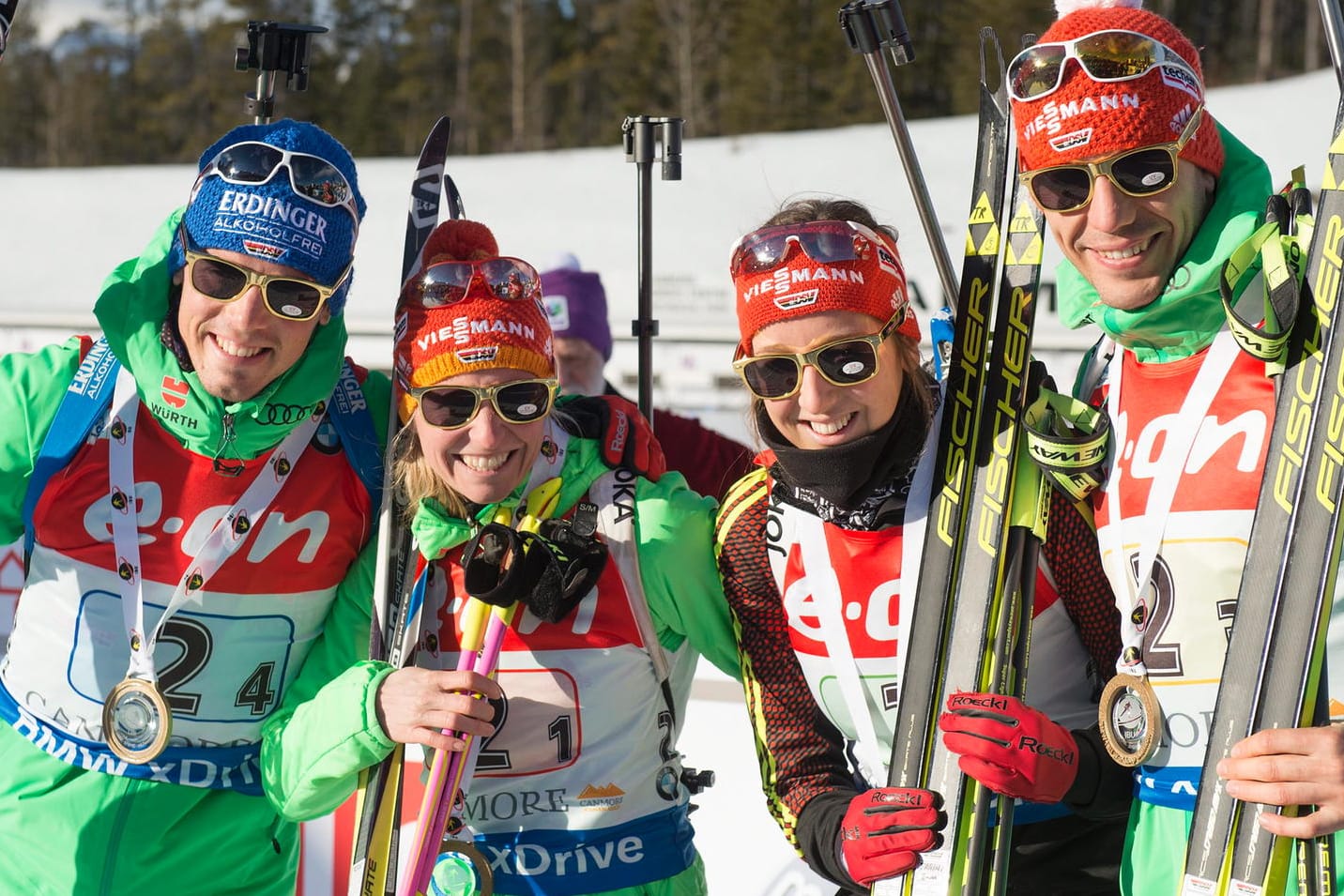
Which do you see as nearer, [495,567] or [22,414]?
[495,567]

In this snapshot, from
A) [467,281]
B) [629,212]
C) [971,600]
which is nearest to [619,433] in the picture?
[467,281]

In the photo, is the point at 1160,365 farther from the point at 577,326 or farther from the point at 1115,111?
the point at 577,326

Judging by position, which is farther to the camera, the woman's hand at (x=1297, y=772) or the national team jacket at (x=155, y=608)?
the national team jacket at (x=155, y=608)

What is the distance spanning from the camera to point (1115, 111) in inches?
82.7

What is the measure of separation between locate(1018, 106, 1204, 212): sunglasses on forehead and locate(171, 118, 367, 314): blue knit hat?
1.27 metres

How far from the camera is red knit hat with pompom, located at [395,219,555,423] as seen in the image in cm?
249

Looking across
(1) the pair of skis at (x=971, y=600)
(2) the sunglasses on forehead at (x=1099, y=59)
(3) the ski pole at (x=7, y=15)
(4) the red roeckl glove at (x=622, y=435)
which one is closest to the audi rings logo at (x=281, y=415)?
(4) the red roeckl glove at (x=622, y=435)

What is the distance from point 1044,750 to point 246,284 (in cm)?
155

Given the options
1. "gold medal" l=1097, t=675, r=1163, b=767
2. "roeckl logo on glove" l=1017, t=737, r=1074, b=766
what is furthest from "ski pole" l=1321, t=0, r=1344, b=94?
"roeckl logo on glove" l=1017, t=737, r=1074, b=766

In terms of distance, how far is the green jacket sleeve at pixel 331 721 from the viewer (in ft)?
7.73

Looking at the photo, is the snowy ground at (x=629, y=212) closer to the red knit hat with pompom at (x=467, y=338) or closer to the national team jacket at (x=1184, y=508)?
the red knit hat with pompom at (x=467, y=338)

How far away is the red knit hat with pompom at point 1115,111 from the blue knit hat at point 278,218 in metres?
1.21

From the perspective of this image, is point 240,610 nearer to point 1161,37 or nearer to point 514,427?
point 514,427

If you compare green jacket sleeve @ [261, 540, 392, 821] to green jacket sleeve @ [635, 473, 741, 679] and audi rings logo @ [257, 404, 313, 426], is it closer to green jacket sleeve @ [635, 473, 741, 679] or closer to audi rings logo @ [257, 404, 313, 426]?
audi rings logo @ [257, 404, 313, 426]
